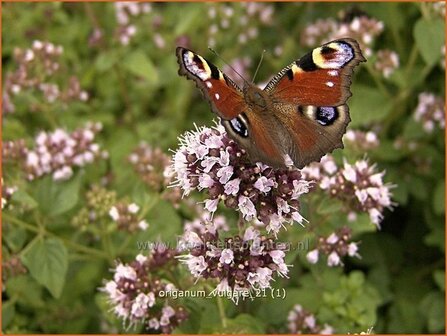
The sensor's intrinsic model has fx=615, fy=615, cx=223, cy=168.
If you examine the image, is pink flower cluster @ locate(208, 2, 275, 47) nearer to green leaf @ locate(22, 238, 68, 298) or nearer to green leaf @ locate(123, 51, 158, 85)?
green leaf @ locate(123, 51, 158, 85)

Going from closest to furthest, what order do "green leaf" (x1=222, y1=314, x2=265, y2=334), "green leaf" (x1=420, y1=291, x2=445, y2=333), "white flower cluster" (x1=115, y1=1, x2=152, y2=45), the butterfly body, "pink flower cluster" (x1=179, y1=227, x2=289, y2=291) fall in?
the butterfly body
"pink flower cluster" (x1=179, y1=227, x2=289, y2=291)
"green leaf" (x1=222, y1=314, x2=265, y2=334)
"green leaf" (x1=420, y1=291, x2=445, y2=333)
"white flower cluster" (x1=115, y1=1, x2=152, y2=45)

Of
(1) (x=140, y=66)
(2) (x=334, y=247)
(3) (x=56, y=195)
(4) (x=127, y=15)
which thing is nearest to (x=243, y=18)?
(4) (x=127, y=15)

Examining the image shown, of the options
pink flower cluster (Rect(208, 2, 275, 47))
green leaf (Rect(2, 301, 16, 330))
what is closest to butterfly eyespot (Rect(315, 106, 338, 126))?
green leaf (Rect(2, 301, 16, 330))

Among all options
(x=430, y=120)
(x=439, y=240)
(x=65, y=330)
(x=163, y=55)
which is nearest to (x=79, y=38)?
(x=163, y=55)

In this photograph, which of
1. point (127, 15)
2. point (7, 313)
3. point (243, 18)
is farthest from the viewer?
point (243, 18)

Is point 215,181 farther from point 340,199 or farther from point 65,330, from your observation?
point 65,330

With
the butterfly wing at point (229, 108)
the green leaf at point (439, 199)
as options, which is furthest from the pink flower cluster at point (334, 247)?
the green leaf at point (439, 199)

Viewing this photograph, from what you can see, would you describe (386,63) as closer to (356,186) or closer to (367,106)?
(367,106)
